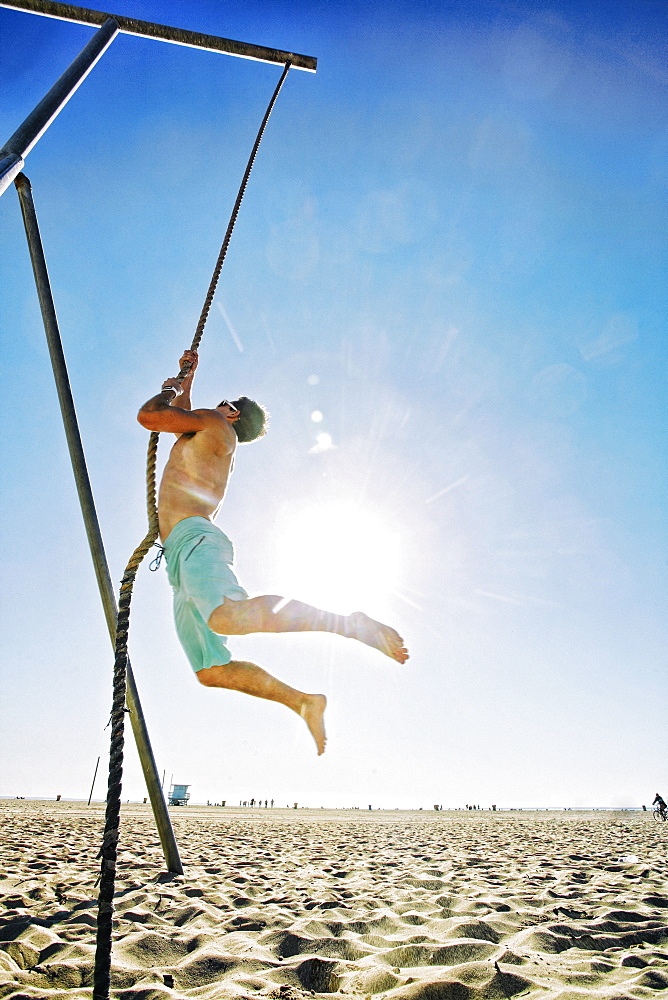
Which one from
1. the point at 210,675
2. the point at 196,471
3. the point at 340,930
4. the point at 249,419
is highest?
the point at 249,419

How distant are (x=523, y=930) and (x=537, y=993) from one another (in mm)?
873

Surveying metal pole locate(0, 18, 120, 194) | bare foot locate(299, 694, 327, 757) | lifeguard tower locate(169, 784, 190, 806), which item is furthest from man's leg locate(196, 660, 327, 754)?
lifeguard tower locate(169, 784, 190, 806)

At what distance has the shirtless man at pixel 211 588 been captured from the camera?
2211mm

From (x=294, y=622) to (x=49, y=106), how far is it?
8.05 feet

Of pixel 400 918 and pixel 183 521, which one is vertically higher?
pixel 183 521

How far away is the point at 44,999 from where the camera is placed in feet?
5.59

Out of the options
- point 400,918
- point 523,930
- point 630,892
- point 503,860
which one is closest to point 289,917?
point 400,918

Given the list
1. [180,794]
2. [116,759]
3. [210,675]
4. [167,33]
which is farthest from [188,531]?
[180,794]

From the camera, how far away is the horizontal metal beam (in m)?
3.01

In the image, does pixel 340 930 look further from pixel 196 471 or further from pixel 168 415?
pixel 168 415

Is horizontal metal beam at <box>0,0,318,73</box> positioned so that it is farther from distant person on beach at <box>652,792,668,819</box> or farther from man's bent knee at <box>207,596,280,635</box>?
distant person on beach at <box>652,792,668,819</box>

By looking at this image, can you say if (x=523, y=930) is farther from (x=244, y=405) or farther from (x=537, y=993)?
(x=244, y=405)

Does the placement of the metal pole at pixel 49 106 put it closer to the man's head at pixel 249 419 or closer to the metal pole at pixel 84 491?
the metal pole at pixel 84 491

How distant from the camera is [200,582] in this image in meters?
2.30
